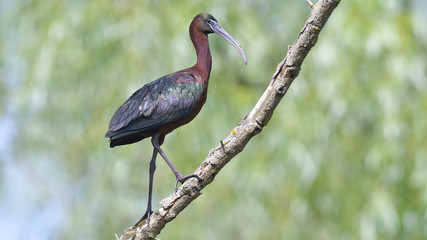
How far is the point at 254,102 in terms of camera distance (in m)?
7.07

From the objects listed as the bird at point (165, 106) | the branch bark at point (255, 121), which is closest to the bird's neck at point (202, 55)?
the bird at point (165, 106)

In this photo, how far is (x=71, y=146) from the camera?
895 cm

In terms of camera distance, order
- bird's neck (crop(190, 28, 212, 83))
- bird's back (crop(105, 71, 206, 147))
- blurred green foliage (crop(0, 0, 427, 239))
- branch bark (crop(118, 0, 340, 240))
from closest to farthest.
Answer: branch bark (crop(118, 0, 340, 240)) → bird's back (crop(105, 71, 206, 147)) → bird's neck (crop(190, 28, 212, 83)) → blurred green foliage (crop(0, 0, 427, 239))

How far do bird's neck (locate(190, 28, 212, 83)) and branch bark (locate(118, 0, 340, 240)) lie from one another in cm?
66

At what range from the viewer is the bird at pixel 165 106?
3.67 m

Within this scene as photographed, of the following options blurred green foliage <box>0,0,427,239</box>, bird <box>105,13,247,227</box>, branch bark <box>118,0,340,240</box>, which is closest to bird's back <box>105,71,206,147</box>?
bird <box>105,13,247,227</box>

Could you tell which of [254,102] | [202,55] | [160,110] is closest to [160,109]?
[160,110]

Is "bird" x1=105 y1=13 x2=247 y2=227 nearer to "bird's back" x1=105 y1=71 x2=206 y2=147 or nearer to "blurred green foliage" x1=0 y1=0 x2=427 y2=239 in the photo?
"bird's back" x1=105 y1=71 x2=206 y2=147

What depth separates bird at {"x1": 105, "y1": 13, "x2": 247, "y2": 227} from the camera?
144 inches

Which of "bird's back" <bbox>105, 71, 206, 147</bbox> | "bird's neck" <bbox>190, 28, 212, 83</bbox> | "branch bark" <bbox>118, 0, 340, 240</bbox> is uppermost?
"bird's neck" <bbox>190, 28, 212, 83</bbox>

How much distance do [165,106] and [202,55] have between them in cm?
38

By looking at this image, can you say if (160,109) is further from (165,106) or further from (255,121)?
(255,121)

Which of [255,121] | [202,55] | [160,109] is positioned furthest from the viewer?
[202,55]

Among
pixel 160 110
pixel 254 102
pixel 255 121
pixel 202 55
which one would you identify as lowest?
pixel 255 121
